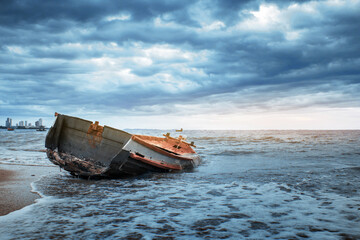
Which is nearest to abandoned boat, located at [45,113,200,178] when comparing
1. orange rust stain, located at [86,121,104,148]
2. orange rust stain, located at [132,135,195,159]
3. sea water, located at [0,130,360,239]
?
orange rust stain, located at [86,121,104,148]

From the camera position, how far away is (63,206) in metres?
6.00

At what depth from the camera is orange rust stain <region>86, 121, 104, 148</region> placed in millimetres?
9555

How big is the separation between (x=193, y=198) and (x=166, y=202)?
86 centimetres

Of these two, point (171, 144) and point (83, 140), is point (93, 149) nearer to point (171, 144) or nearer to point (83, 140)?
point (83, 140)

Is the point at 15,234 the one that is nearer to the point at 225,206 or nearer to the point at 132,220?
the point at 132,220

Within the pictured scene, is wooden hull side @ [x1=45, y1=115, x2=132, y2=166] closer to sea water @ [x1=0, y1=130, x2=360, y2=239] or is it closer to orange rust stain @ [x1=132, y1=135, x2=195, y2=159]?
sea water @ [x1=0, y1=130, x2=360, y2=239]

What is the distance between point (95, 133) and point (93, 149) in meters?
0.63

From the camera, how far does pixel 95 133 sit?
31.5ft

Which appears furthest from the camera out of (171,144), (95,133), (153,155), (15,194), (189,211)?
(171,144)

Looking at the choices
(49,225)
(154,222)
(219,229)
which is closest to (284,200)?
(219,229)

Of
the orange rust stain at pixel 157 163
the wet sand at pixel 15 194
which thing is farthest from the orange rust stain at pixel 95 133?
the wet sand at pixel 15 194

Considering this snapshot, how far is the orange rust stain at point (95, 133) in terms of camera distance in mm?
9555

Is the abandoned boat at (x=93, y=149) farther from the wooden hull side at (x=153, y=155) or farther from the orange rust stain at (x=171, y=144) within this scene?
the orange rust stain at (x=171, y=144)

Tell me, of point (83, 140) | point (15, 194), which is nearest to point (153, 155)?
point (83, 140)
